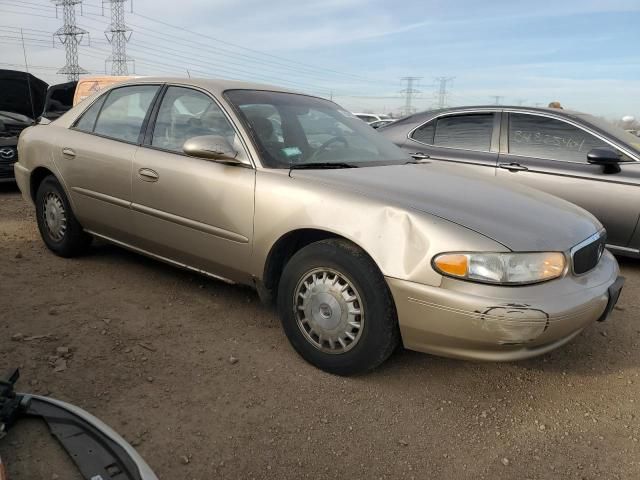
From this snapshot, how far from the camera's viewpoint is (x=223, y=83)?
3.49 metres

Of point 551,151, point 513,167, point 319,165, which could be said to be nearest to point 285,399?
point 319,165

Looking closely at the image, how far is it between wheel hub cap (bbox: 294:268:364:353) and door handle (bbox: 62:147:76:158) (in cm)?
232

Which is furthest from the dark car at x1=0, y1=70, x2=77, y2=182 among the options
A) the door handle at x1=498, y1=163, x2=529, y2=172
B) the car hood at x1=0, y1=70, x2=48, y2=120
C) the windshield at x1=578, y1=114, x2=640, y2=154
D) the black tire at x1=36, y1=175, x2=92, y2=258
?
the windshield at x1=578, y1=114, x2=640, y2=154

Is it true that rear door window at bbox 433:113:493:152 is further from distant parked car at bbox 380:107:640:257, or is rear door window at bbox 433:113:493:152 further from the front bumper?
the front bumper

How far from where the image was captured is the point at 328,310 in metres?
2.64

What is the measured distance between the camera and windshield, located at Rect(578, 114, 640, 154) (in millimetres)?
4803

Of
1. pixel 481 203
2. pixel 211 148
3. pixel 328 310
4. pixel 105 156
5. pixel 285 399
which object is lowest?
pixel 285 399

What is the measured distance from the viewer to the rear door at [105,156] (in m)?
3.62

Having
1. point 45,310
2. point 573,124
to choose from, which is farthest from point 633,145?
point 45,310

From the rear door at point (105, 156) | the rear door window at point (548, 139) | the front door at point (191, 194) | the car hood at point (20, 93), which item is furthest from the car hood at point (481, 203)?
the car hood at point (20, 93)

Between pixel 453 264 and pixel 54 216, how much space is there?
3440 millimetres

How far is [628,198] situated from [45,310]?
15.3ft

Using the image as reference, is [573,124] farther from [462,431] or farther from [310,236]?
[462,431]

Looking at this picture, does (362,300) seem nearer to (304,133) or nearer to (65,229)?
(304,133)
